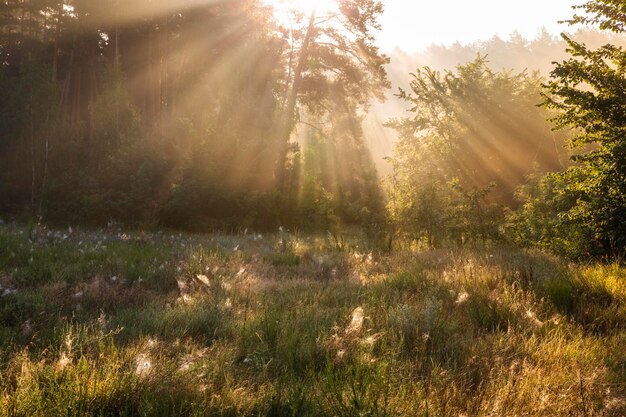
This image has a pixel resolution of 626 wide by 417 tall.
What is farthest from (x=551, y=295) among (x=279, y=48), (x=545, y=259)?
(x=279, y=48)

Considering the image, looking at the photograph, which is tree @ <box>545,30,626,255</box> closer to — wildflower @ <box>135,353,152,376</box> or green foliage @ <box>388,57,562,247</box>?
green foliage @ <box>388,57,562,247</box>

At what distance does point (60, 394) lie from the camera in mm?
2193

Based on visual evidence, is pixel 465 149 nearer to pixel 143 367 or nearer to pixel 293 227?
pixel 293 227

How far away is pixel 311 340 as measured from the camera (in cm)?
364

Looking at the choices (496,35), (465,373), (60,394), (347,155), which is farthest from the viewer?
(496,35)

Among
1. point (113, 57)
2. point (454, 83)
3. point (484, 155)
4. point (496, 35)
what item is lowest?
point (484, 155)

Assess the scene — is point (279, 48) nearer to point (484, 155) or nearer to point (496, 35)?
point (484, 155)

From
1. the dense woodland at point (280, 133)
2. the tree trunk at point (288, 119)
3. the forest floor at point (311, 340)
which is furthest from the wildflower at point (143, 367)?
the tree trunk at point (288, 119)

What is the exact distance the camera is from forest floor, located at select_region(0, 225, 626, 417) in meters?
2.43

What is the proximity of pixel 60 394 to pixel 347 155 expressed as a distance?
1057 inches

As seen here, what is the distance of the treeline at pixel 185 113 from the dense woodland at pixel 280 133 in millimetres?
92

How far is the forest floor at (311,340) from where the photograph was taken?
2426 millimetres

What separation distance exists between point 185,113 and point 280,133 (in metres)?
5.72

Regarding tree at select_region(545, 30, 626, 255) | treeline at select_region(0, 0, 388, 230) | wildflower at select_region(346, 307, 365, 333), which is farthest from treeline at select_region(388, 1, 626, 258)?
wildflower at select_region(346, 307, 365, 333)
